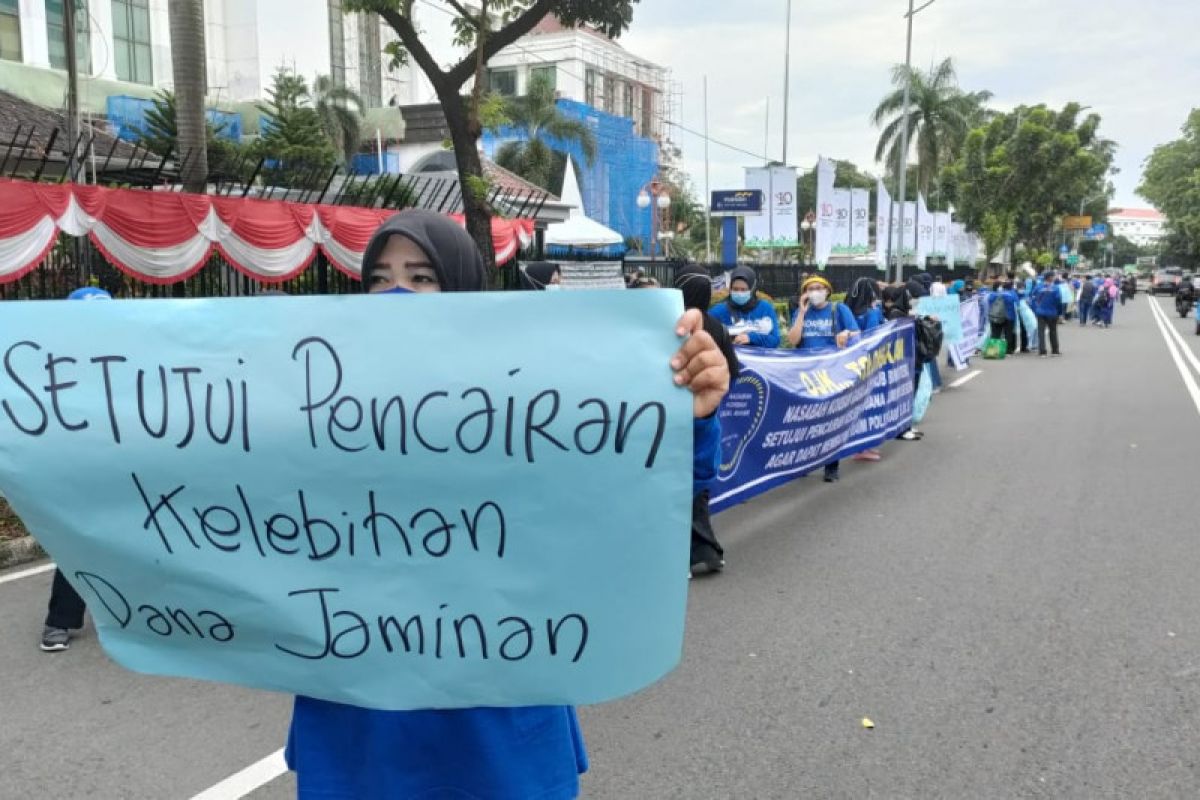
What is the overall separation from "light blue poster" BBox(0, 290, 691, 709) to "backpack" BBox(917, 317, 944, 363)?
31.7 ft

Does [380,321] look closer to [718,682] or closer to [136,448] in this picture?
[136,448]

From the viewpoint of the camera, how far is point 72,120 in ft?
33.0

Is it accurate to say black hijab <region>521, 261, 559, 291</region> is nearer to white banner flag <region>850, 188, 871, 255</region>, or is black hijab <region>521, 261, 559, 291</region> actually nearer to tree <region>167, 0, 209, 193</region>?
tree <region>167, 0, 209, 193</region>

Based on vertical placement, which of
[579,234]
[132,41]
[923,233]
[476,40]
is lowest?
[579,234]

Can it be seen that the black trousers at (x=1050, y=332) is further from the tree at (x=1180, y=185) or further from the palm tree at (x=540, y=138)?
the tree at (x=1180, y=185)

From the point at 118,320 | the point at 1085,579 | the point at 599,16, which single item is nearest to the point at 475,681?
the point at 118,320

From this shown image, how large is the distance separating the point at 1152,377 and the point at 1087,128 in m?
32.5

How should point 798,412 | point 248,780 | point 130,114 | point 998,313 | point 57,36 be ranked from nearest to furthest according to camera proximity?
1. point 248,780
2. point 798,412
3. point 998,313
4. point 130,114
5. point 57,36

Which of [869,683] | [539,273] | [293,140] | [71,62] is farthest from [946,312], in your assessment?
[293,140]

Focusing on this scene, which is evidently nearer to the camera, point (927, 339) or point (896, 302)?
point (927, 339)

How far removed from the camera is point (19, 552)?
21.0 feet

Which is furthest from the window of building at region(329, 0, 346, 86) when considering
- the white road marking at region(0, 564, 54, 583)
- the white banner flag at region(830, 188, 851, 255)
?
the white road marking at region(0, 564, 54, 583)

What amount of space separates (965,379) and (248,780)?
14610 millimetres

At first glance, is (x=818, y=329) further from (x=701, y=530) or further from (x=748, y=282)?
(x=701, y=530)
